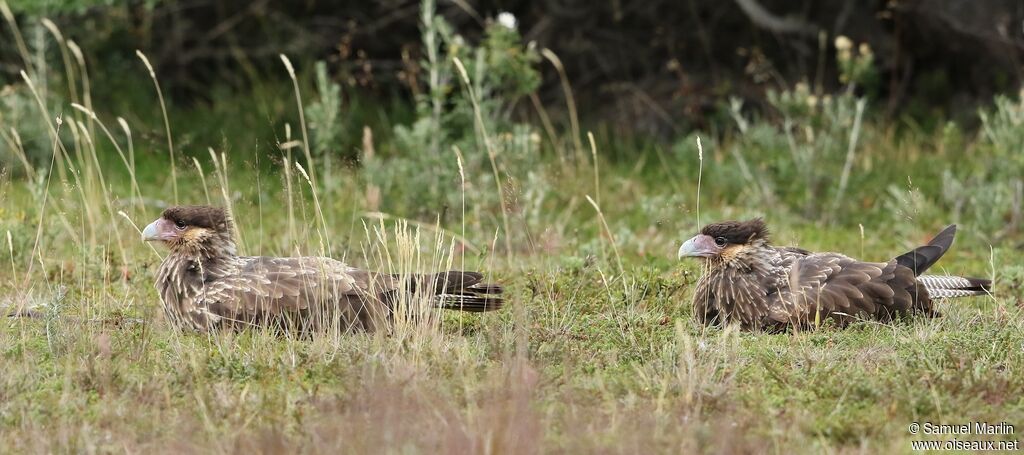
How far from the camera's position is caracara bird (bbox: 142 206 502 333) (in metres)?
6.09

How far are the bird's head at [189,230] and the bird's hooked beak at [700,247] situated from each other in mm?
2245

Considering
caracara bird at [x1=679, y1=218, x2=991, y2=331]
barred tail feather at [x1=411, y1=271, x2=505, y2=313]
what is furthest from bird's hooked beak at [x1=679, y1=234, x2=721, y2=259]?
barred tail feather at [x1=411, y1=271, x2=505, y2=313]

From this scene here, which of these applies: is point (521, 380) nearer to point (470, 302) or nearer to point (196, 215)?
point (470, 302)

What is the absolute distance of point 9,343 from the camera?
5.78 metres

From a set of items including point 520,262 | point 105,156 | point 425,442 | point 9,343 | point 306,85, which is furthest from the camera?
point 306,85

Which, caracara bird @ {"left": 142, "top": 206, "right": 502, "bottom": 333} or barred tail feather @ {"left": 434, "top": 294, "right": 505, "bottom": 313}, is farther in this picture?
barred tail feather @ {"left": 434, "top": 294, "right": 505, "bottom": 313}

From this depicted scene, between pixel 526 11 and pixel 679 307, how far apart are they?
6816 mm

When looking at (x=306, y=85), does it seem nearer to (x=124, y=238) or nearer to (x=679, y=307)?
(x=124, y=238)

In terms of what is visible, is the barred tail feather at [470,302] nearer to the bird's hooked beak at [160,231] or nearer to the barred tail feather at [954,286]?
the bird's hooked beak at [160,231]

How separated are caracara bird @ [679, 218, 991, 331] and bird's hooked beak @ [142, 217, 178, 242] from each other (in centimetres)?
246

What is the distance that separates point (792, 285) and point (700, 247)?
1.73ft

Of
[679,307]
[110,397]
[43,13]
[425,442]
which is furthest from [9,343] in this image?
[43,13]

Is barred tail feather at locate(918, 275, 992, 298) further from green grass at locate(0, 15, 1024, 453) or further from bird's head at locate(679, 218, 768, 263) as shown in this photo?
bird's head at locate(679, 218, 768, 263)

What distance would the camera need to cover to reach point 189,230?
21.5 feet
